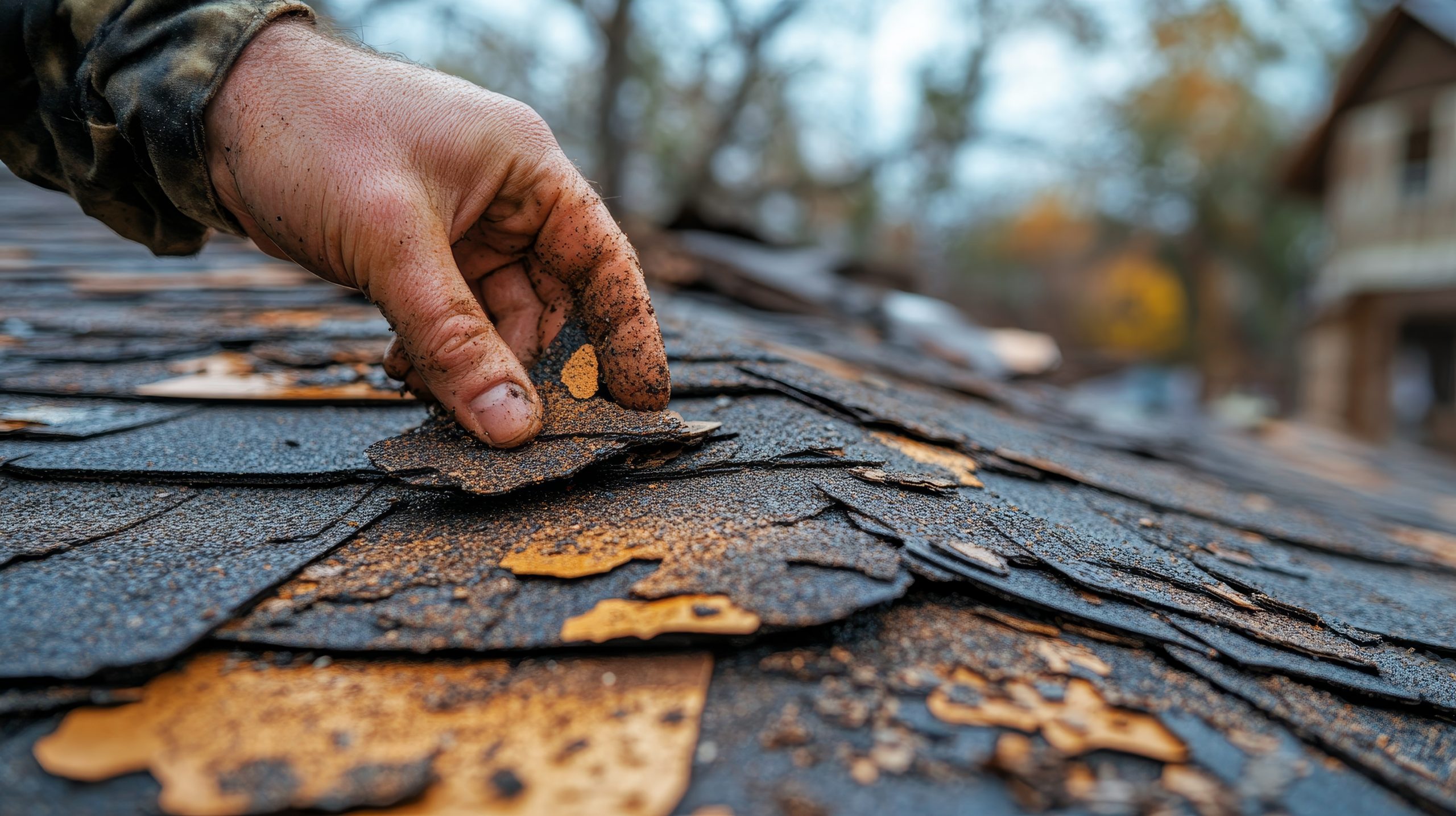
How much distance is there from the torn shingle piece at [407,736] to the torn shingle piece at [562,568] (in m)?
0.05

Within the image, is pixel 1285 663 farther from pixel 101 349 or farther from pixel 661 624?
pixel 101 349

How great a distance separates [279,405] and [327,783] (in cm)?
119

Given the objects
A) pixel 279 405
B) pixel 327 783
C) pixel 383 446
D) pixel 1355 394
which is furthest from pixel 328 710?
pixel 1355 394

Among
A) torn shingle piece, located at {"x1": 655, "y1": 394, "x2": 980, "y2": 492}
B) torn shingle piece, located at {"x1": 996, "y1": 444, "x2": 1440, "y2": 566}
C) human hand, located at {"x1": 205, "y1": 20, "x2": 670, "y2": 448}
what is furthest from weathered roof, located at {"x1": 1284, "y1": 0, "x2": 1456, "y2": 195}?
human hand, located at {"x1": 205, "y1": 20, "x2": 670, "y2": 448}

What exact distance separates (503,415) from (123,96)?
84 cm

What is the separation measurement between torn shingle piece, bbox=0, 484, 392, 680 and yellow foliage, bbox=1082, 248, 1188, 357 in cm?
2376

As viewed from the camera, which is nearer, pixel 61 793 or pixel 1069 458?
pixel 61 793

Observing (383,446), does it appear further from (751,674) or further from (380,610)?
(751,674)

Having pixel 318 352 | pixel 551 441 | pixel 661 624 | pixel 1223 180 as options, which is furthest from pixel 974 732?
pixel 1223 180

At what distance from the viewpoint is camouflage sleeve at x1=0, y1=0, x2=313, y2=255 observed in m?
1.16

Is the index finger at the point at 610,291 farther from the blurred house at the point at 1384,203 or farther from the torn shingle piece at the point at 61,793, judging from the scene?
the blurred house at the point at 1384,203

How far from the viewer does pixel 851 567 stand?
2.82ft

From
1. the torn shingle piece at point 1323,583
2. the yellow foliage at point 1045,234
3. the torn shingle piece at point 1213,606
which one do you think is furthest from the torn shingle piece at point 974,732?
the yellow foliage at point 1045,234

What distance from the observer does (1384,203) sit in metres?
8.79
